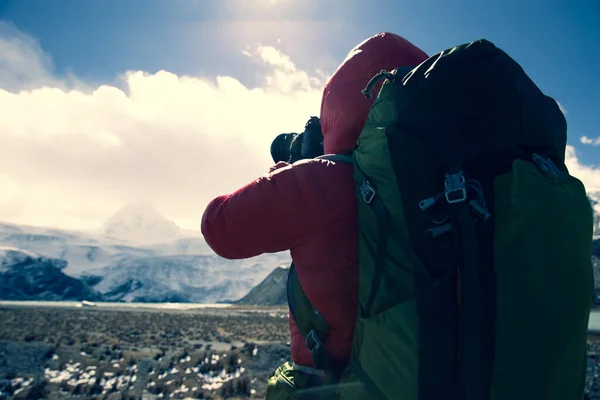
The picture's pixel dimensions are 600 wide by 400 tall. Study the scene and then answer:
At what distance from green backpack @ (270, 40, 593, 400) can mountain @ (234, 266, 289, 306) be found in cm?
6463

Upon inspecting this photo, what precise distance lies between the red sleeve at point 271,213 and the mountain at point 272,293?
64353 mm

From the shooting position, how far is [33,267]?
147 meters

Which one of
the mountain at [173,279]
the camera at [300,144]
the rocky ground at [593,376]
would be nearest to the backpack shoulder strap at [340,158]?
the camera at [300,144]

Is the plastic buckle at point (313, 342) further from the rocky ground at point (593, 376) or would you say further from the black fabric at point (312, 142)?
the rocky ground at point (593, 376)

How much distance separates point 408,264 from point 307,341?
65 centimetres

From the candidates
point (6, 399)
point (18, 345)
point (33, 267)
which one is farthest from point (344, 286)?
point (33, 267)

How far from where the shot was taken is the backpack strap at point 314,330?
71.1 inches

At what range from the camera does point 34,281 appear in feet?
467

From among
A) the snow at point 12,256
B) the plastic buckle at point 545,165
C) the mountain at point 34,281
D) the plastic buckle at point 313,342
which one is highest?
the plastic buckle at point 545,165

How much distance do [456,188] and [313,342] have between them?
92 cm

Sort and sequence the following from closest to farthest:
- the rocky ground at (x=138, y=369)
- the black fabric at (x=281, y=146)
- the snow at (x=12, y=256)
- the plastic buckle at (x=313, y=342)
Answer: the plastic buckle at (x=313, y=342), the black fabric at (x=281, y=146), the rocky ground at (x=138, y=369), the snow at (x=12, y=256)

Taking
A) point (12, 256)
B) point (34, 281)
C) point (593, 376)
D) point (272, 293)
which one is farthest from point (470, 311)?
point (12, 256)

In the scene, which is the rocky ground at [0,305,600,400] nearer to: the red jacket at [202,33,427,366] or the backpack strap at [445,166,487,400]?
the red jacket at [202,33,427,366]

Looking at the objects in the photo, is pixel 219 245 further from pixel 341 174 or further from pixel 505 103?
pixel 505 103
